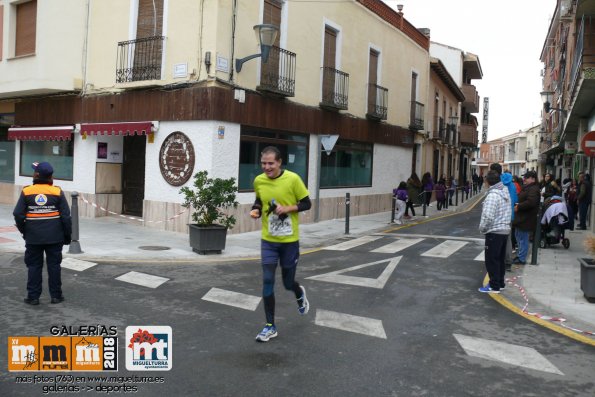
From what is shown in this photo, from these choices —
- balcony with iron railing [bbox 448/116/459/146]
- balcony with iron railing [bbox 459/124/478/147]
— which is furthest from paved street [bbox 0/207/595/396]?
balcony with iron railing [bbox 459/124/478/147]

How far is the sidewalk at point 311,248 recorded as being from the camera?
6898 mm

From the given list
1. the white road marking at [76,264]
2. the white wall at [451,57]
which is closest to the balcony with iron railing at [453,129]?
the white wall at [451,57]

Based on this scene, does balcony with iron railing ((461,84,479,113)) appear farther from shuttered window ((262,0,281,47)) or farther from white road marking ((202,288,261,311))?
white road marking ((202,288,261,311))

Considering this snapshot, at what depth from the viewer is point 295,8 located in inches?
588

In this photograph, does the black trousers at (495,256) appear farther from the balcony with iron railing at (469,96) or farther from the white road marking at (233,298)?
the balcony with iron railing at (469,96)

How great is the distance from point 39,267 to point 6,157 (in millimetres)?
13972

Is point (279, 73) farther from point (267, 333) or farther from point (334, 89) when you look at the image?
point (267, 333)

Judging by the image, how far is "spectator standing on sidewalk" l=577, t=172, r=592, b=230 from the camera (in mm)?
15356

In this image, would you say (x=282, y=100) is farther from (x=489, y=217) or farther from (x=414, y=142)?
(x=414, y=142)

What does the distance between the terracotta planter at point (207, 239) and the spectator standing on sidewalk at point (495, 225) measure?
484 cm

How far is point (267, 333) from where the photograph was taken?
5.11 metres

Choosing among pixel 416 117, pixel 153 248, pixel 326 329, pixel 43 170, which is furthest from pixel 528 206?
pixel 416 117

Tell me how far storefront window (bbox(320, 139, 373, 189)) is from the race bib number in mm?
11788

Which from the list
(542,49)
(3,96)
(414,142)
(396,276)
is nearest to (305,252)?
(396,276)
